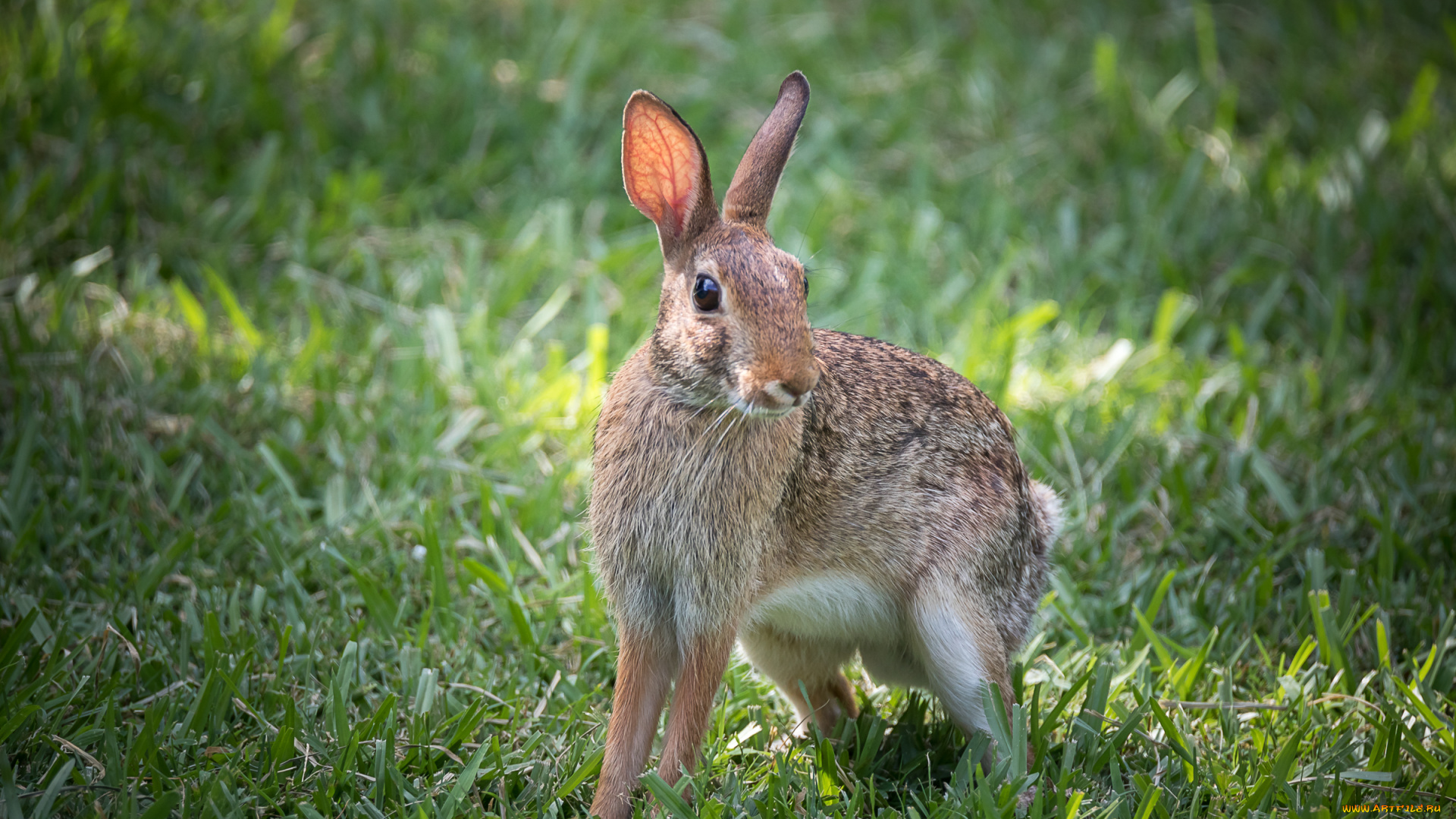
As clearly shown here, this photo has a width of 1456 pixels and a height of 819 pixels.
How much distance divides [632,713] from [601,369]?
1.87 m

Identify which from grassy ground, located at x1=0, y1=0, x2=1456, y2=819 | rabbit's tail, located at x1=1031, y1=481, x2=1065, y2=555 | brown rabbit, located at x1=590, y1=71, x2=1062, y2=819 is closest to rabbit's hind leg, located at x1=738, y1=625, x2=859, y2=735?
brown rabbit, located at x1=590, y1=71, x2=1062, y2=819

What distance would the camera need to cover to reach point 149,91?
5609 millimetres

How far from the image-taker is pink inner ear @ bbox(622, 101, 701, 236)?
293 cm

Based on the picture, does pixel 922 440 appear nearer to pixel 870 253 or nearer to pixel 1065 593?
pixel 1065 593

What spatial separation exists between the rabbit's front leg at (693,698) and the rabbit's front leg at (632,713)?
0.29 feet

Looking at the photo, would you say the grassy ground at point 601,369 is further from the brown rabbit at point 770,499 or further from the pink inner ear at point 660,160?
the pink inner ear at point 660,160

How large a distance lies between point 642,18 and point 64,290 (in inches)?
144

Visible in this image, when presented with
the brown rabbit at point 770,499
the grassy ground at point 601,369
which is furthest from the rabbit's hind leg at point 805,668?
the grassy ground at point 601,369

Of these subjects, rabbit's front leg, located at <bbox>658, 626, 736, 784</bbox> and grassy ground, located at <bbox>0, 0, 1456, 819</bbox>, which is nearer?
rabbit's front leg, located at <bbox>658, 626, 736, 784</bbox>

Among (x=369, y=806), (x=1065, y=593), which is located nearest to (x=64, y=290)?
(x=369, y=806)

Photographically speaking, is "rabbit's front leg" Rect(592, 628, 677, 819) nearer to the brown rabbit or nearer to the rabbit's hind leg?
the brown rabbit

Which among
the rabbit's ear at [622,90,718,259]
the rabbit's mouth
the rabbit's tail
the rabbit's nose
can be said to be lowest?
the rabbit's tail

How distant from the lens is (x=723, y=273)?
9.13 ft

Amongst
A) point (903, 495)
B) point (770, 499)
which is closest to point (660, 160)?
point (770, 499)
